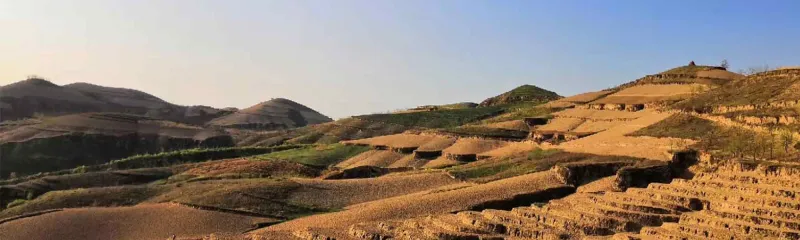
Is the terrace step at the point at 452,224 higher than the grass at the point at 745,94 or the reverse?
the reverse

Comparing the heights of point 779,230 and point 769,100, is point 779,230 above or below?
below

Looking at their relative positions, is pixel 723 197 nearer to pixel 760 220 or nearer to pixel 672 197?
pixel 672 197

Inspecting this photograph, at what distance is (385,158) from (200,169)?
553 inches

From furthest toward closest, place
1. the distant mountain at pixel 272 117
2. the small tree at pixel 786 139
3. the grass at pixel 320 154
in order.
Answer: the distant mountain at pixel 272 117, the grass at pixel 320 154, the small tree at pixel 786 139

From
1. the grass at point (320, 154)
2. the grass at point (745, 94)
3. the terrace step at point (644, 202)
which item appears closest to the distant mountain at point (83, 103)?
the grass at point (320, 154)

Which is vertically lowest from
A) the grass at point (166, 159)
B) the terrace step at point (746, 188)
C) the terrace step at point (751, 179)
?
the terrace step at point (746, 188)

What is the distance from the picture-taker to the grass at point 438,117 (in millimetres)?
78125

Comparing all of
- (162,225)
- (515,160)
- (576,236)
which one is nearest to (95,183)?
(162,225)

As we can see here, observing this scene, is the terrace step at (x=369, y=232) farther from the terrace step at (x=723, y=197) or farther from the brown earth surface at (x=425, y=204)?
→ the terrace step at (x=723, y=197)

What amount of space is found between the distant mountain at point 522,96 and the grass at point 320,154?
38872 mm

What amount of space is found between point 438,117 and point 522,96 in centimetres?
2104

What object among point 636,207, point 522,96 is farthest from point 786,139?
point 522,96

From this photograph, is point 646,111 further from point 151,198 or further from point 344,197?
point 151,198

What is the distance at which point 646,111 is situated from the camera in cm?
5434
